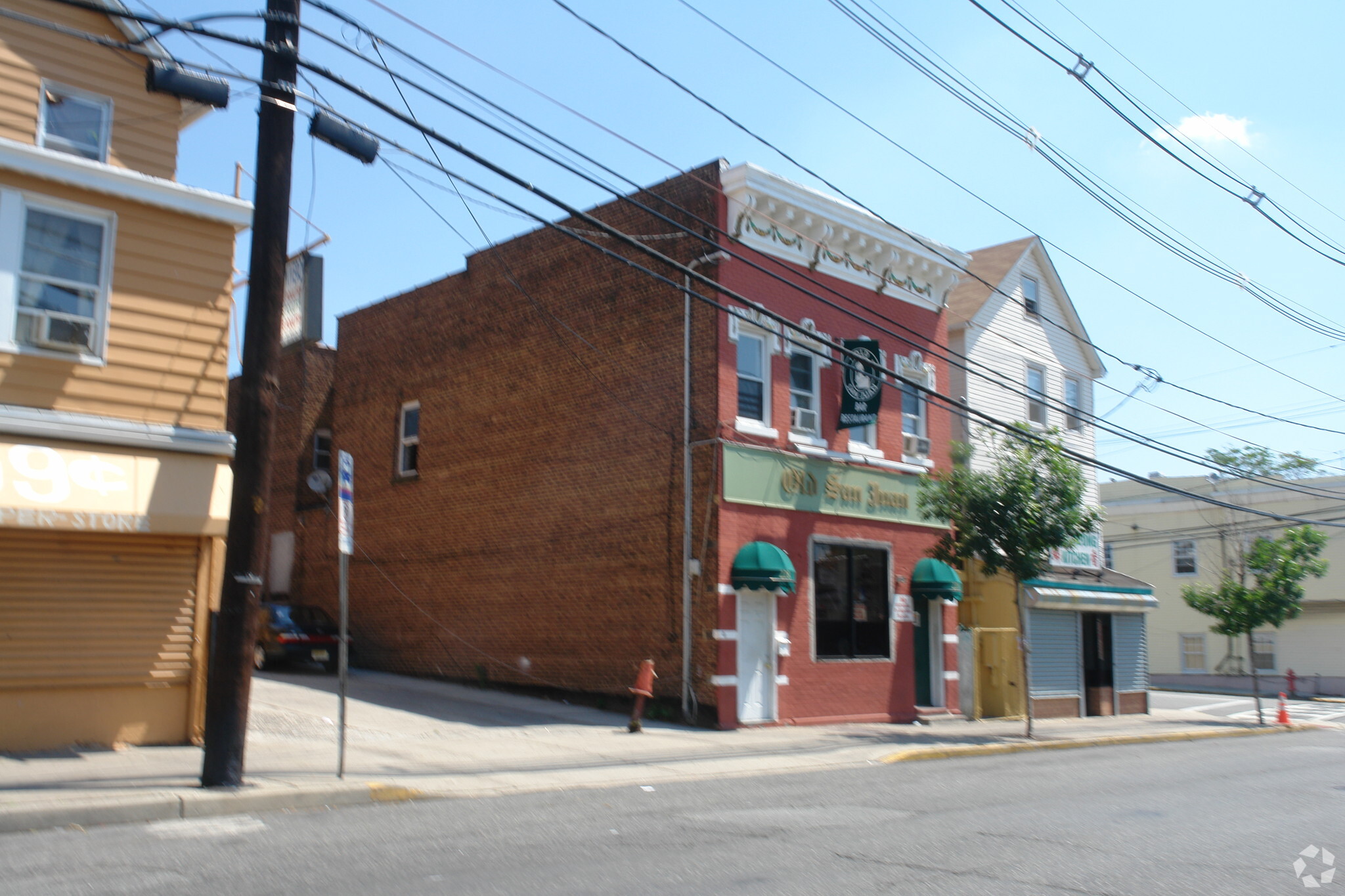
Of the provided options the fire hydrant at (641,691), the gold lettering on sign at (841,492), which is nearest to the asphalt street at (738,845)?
the fire hydrant at (641,691)

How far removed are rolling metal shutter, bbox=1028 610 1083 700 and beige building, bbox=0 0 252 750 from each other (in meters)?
17.7

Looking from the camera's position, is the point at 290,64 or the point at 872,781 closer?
the point at 290,64

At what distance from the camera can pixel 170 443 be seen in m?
12.0

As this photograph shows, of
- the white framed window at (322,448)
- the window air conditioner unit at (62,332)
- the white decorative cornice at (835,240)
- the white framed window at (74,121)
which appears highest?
the white decorative cornice at (835,240)

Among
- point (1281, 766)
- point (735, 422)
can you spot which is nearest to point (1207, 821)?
point (1281, 766)

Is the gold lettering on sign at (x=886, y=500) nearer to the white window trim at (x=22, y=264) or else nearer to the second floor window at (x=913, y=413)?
the second floor window at (x=913, y=413)

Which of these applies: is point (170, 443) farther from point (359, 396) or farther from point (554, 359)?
point (359, 396)

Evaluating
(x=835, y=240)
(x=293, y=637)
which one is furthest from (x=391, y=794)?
(x=835, y=240)

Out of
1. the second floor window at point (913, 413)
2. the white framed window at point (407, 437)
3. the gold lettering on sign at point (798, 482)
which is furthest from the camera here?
the white framed window at point (407, 437)

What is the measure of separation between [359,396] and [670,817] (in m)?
18.8

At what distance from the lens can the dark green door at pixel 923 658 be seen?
21453mm

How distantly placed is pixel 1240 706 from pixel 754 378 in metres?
22.9

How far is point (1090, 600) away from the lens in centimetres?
2455

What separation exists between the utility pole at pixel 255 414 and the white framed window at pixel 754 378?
979 cm
